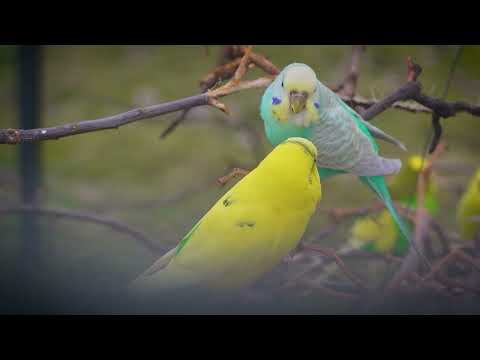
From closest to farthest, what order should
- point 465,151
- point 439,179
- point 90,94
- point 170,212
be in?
point 439,179 → point 170,212 → point 465,151 → point 90,94

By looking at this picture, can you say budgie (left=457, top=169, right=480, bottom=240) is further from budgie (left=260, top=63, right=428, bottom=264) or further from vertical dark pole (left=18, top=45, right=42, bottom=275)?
vertical dark pole (left=18, top=45, right=42, bottom=275)

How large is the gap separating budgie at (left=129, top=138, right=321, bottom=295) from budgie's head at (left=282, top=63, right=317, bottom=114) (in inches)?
3.4

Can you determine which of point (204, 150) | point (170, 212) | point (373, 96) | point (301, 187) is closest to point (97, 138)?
point (204, 150)

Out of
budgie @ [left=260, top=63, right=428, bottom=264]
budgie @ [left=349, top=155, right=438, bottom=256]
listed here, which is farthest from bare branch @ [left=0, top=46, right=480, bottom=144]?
budgie @ [left=349, top=155, right=438, bottom=256]

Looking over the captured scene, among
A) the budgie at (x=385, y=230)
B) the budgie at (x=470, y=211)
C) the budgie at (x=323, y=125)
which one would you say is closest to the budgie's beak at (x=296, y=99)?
the budgie at (x=323, y=125)

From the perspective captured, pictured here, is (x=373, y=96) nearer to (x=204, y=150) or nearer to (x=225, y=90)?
(x=225, y=90)

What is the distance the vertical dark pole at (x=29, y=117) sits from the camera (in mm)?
1483

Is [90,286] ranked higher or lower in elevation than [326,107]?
lower

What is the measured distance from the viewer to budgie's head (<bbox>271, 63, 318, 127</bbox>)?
88 cm

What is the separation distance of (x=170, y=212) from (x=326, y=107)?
106 cm

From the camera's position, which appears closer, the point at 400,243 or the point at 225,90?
the point at 225,90

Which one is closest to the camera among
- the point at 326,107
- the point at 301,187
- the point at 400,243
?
the point at 301,187

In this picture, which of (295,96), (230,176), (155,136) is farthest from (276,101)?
(155,136)

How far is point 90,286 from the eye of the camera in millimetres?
843
